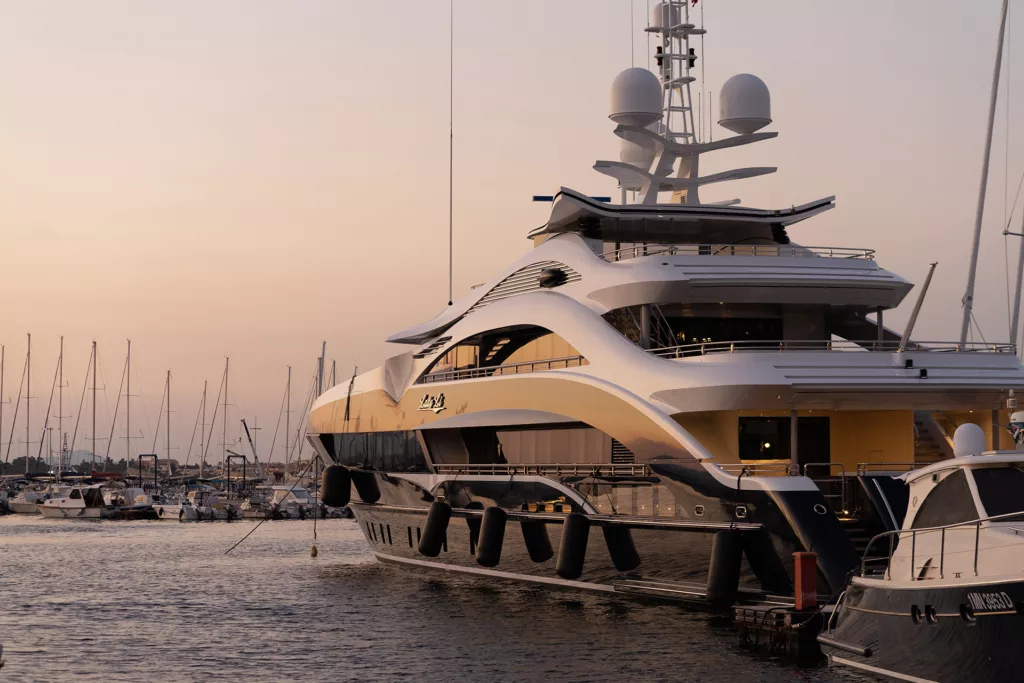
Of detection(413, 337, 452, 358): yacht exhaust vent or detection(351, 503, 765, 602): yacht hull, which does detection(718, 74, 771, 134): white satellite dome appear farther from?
detection(351, 503, 765, 602): yacht hull

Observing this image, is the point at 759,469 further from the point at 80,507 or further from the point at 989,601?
the point at 80,507

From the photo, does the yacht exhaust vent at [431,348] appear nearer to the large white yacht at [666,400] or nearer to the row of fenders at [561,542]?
the large white yacht at [666,400]

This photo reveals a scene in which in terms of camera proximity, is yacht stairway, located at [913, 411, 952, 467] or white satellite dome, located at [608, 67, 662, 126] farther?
white satellite dome, located at [608, 67, 662, 126]

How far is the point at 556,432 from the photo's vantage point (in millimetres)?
33656

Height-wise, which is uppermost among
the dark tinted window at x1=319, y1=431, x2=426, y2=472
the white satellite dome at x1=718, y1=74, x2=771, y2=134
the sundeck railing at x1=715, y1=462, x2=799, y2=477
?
the white satellite dome at x1=718, y1=74, x2=771, y2=134

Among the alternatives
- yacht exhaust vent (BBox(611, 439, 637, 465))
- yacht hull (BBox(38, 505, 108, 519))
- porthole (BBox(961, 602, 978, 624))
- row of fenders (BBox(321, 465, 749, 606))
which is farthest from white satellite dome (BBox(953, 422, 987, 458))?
yacht hull (BBox(38, 505, 108, 519))

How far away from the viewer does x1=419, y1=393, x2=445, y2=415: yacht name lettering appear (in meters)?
35.5

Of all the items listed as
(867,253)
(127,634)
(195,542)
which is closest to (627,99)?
(867,253)

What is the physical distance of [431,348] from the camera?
37.9 metres

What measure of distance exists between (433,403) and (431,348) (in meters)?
2.44

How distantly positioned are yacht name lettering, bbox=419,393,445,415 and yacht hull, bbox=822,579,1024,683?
55.2 feet

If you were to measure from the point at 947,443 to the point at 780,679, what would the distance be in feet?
34.9

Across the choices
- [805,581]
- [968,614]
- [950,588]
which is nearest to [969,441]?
[950,588]

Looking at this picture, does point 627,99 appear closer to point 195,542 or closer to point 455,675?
point 455,675
